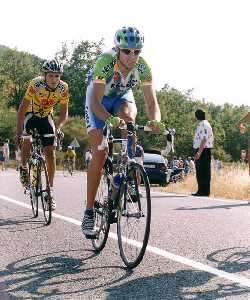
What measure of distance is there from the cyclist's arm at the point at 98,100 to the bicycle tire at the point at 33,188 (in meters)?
3.14

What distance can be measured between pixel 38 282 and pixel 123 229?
0.94 meters

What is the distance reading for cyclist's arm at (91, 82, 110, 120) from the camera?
4.88 meters

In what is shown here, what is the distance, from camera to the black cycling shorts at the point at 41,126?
25.6 feet

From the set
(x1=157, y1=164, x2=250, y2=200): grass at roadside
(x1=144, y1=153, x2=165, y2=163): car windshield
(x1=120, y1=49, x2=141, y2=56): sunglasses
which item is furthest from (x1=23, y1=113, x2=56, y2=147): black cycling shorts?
(x1=144, y1=153, x2=165, y2=163): car windshield

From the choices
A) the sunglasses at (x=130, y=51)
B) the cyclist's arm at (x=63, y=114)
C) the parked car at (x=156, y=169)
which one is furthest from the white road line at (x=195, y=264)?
the parked car at (x=156, y=169)

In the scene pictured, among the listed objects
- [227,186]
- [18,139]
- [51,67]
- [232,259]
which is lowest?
[227,186]

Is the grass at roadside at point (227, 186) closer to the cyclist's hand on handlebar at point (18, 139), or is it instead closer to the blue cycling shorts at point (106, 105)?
the cyclist's hand on handlebar at point (18, 139)

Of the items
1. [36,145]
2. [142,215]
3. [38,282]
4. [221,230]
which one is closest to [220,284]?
[142,215]

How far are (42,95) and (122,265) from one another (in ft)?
11.9

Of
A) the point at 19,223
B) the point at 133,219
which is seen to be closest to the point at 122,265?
the point at 133,219

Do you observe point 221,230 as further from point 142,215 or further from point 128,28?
point 128,28

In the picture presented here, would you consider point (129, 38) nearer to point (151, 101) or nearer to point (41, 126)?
point (151, 101)

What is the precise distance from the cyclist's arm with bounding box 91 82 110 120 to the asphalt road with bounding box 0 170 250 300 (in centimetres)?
125

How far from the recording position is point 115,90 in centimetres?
541
